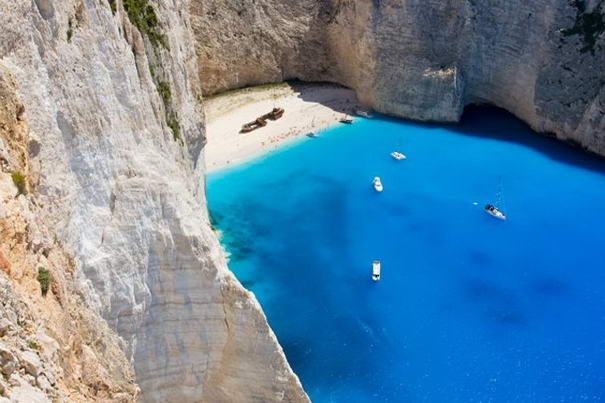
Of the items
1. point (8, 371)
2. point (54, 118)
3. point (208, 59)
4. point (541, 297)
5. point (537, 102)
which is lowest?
point (541, 297)

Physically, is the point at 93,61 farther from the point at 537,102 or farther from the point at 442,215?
the point at 537,102

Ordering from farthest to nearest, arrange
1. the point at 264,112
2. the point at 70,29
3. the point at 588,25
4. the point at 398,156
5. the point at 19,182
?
the point at 264,112 < the point at 588,25 < the point at 398,156 < the point at 70,29 < the point at 19,182

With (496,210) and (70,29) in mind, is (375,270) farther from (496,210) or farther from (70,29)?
(70,29)

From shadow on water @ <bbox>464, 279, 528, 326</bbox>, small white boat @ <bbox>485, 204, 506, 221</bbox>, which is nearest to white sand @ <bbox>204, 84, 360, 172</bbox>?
small white boat @ <bbox>485, 204, 506, 221</bbox>

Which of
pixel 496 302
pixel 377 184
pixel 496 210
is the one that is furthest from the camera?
pixel 377 184

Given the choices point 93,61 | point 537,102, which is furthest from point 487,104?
point 93,61

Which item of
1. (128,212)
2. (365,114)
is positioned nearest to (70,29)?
(128,212)
